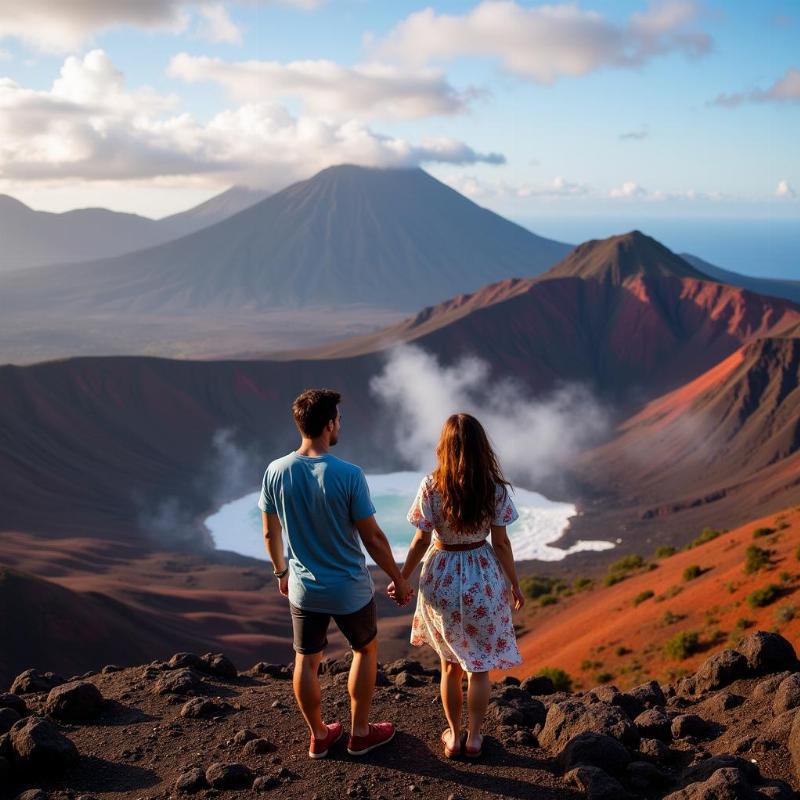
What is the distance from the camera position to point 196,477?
5684 cm

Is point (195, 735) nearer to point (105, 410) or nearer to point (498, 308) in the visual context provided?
point (105, 410)

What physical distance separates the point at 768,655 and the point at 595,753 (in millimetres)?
2462

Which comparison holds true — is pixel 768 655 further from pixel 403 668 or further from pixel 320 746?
pixel 320 746

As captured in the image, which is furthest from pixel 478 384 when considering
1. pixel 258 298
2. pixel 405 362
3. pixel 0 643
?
pixel 258 298

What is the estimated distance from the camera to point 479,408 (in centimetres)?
6919

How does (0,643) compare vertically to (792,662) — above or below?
below

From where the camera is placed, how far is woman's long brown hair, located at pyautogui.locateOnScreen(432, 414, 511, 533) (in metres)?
4.78

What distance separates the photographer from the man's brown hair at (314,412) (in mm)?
4750

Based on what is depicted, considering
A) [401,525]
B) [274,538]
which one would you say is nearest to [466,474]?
[274,538]

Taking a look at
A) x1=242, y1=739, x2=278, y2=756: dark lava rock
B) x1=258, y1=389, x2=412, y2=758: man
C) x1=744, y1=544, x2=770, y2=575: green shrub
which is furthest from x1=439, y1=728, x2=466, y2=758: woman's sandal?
x1=744, y1=544, x2=770, y2=575: green shrub

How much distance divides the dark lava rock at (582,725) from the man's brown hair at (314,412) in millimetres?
2557

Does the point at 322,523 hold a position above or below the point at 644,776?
above

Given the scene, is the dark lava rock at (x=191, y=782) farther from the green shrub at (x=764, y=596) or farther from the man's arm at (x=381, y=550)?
the green shrub at (x=764, y=596)

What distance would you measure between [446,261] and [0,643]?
7121 inches
